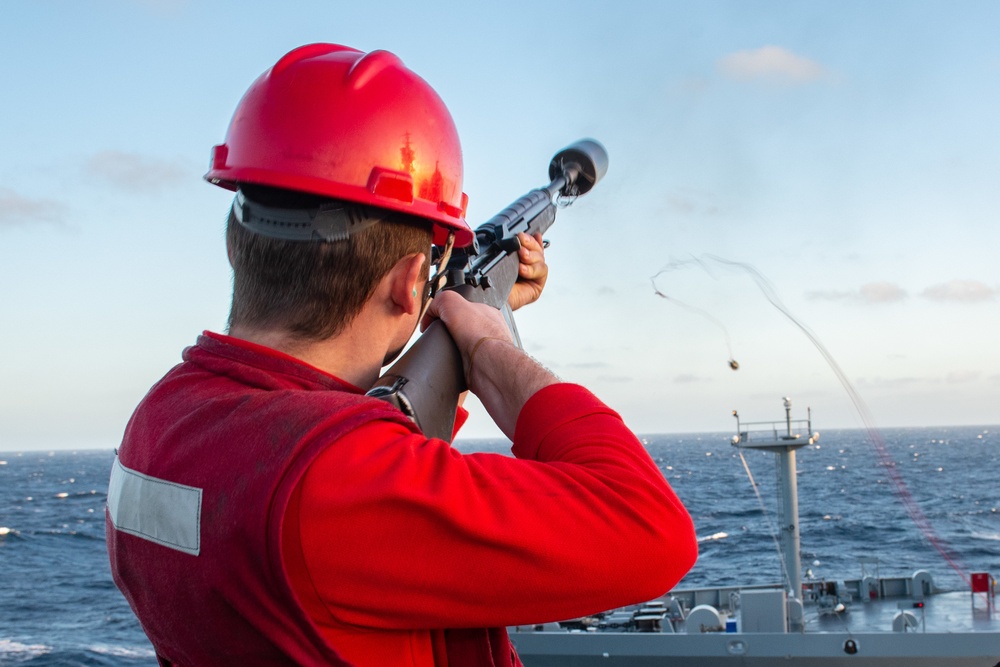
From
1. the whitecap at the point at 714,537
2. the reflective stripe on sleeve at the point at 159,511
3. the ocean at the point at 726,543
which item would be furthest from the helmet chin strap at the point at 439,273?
the whitecap at the point at 714,537

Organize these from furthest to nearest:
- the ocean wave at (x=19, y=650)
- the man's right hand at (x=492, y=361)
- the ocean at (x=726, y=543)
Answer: the ocean at (x=726, y=543) < the ocean wave at (x=19, y=650) < the man's right hand at (x=492, y=361)

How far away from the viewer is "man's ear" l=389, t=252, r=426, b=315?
5.24ft

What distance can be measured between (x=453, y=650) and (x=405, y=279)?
0.67 meters

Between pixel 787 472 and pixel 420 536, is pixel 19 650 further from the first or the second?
pixel 420 536

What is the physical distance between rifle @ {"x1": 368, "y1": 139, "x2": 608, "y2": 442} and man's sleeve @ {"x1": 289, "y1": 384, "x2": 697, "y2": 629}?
0.33 metres

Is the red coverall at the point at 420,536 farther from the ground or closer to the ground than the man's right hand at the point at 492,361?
closer to the ground

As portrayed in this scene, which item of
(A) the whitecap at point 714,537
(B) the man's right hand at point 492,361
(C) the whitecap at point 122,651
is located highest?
(B) the man's right hand at point 492,361

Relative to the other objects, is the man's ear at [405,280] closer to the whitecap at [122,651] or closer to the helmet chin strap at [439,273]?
the helmet chin strap at [439,273]

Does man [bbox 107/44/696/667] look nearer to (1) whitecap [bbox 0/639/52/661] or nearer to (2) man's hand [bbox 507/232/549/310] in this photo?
(2) man's hand [bbox 507/232/549/310]

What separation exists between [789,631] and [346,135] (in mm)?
18933

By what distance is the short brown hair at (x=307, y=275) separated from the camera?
154cm

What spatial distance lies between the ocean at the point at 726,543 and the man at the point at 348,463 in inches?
7.2

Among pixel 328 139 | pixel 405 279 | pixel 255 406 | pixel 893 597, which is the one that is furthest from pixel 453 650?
pixel 893 597

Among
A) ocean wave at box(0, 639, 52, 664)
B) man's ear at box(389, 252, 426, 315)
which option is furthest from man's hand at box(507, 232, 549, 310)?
ocean wave at box(0, 639, 52, 664)
